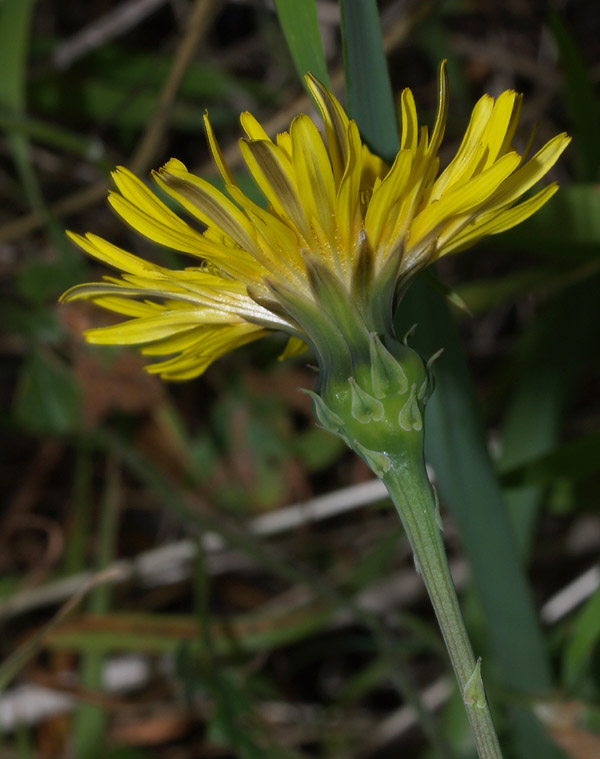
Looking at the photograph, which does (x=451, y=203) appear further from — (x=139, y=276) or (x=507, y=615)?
(x=507, y=615)

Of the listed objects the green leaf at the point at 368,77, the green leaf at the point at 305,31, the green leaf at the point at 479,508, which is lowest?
the green leaf at the point at 479,508

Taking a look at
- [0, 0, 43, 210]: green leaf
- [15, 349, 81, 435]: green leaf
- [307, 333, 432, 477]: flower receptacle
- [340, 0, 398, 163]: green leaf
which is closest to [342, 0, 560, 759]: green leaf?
[340, 0, 398, 163]: green leaf

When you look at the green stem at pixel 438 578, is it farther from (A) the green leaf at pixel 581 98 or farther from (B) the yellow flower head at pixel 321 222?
(A) the green leaf at pixel 581 98

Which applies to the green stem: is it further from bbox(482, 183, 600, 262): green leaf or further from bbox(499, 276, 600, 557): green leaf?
bbox(499, 276, 600, 557): green leaf

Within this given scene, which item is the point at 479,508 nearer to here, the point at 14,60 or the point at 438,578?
the point at 438,578

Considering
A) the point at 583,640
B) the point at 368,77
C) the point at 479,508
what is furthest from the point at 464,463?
the point at 368,77

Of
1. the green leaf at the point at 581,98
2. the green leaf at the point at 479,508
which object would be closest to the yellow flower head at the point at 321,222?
the green leaf at the point at 479,508
